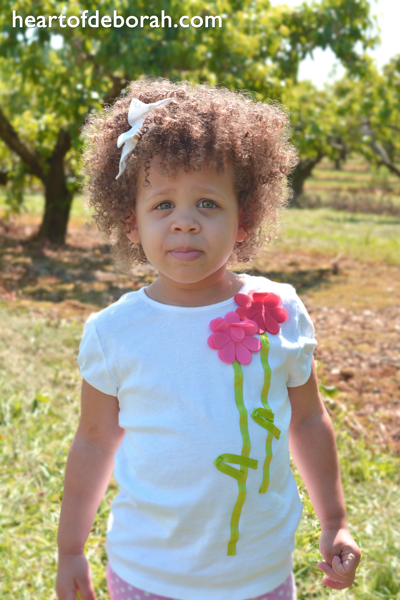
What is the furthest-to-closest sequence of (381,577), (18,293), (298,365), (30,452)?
1. (18,293)
2. (30,452)
3. (381,577)
4. (298,365)

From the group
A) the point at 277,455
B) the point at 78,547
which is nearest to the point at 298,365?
the point at 277,455

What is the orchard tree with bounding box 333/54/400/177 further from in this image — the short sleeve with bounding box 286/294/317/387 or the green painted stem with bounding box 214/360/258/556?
the green painted stem with bounding box 214/360/258/556

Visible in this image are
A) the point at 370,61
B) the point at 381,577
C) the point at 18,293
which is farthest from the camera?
the point at 370,61

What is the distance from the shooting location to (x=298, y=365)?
1.22 m

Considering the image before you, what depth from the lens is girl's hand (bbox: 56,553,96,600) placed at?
1.23 metres

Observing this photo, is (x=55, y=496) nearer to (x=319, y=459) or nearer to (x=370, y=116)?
(x=319, y=459)

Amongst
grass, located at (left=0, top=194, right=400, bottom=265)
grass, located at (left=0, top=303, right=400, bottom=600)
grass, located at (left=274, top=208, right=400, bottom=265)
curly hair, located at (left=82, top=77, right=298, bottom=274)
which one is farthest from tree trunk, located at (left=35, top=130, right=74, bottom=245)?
curly hair, located at (left=82, top=77, right=298, bottom=274)

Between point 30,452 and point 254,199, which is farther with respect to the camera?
point 30,452

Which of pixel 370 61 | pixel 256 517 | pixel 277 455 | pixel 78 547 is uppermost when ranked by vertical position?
pixel 370 61

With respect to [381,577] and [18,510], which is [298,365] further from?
[18,510]

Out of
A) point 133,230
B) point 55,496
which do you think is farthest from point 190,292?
point 55,496

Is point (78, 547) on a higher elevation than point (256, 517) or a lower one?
lower

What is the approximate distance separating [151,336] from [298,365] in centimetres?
32

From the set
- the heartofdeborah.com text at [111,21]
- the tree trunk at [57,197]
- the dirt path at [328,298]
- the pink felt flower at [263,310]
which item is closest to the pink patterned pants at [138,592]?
the pink felt flower at [263,310]
